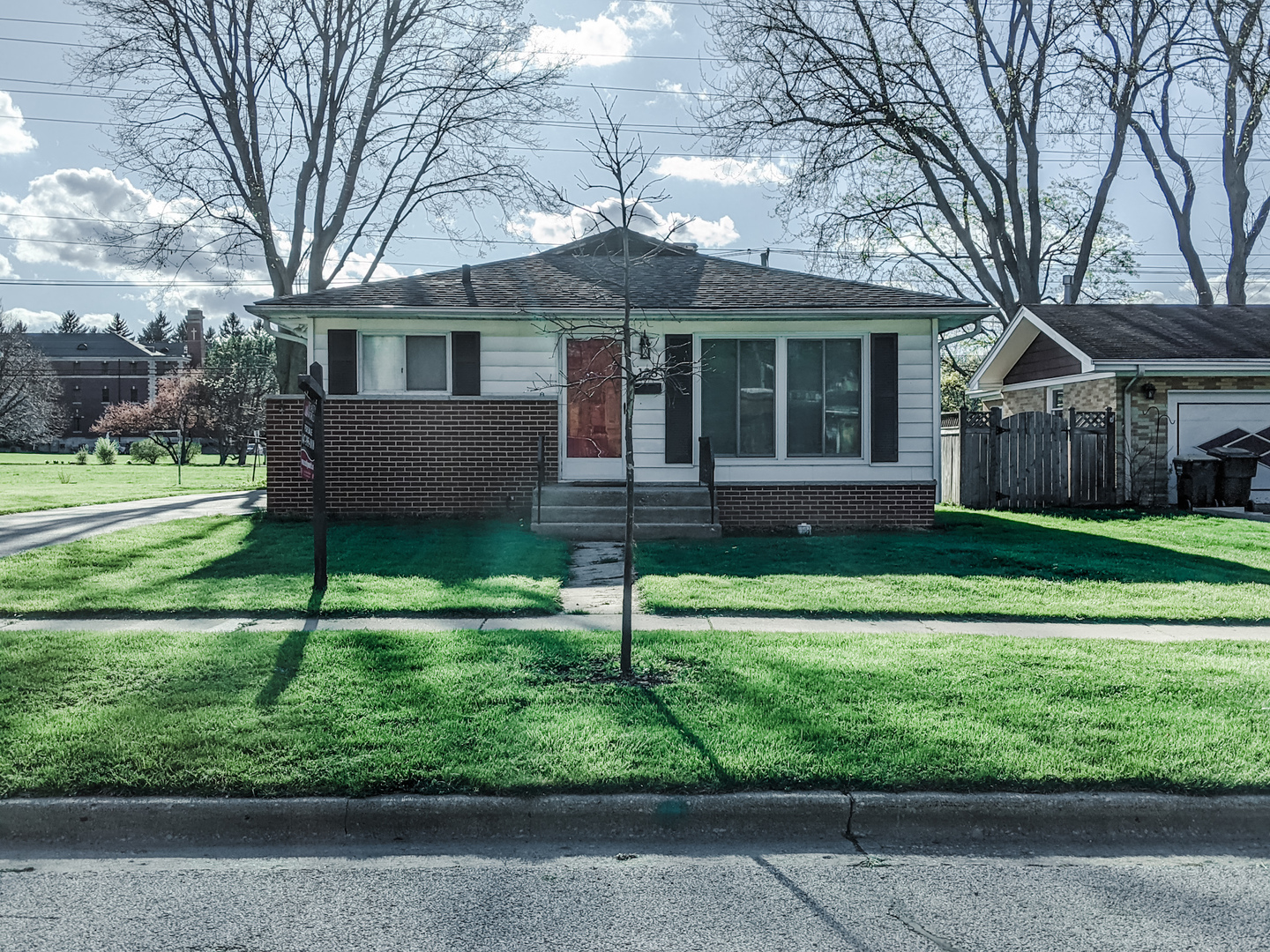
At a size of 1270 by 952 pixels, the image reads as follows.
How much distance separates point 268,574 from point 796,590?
535cm

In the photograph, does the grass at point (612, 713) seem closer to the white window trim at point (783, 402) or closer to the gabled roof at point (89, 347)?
the white window trim at point (783, 402)

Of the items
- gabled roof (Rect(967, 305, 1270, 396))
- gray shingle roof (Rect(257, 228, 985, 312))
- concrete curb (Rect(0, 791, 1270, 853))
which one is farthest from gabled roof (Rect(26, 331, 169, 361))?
concrete curb (Rect(0, 791, 1270, 853))

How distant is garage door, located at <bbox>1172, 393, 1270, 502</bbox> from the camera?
18.5 metres

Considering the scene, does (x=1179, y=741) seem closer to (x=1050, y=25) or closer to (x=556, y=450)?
(x=556, y=450)

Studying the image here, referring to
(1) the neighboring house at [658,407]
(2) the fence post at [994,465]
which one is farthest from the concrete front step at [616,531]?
(2) the fence post at [994,465]

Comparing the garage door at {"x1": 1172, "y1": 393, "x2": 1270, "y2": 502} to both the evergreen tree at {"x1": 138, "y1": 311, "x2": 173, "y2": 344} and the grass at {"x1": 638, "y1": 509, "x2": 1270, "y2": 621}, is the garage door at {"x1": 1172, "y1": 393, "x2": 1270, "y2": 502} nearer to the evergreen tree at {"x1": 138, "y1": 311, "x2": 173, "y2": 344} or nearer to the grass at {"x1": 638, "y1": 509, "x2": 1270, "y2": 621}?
the grass at {"x1": 638, "y1": 509, "x2": 1270, "y2": 621}

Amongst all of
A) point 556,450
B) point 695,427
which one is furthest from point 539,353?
point 695,427

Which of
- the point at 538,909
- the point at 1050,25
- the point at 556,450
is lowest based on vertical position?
the point at 538,909

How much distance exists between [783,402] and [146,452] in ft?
132

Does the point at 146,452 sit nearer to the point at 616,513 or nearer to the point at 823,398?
the point at 616,513

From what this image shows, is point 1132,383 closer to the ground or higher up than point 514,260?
closer to the ground

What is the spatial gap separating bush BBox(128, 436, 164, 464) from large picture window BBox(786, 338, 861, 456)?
40163 mm

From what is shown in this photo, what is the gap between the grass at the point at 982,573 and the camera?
838 cm

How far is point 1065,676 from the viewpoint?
19.6 feet
